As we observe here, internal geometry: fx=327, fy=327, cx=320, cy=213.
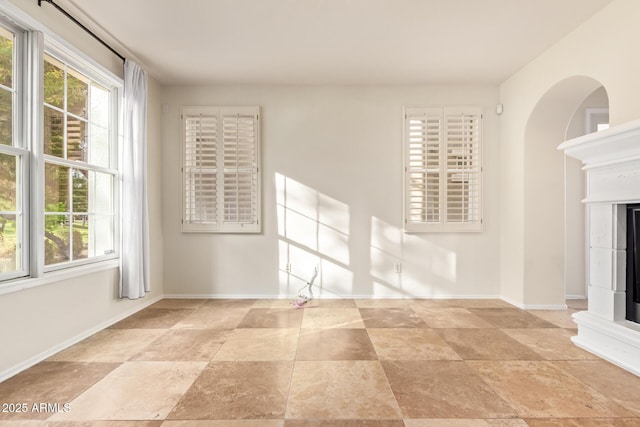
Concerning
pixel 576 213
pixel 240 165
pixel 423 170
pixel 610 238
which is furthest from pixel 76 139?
pixel 576 213

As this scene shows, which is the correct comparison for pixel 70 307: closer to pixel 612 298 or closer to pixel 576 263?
pixel 612 298

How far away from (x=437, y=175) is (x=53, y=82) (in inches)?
165

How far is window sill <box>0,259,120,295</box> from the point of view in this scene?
7.46 feet

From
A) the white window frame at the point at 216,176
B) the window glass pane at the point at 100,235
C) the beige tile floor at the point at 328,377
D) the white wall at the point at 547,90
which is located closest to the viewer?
the beige tile floor at the point at 328,377

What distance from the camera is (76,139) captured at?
3041mm

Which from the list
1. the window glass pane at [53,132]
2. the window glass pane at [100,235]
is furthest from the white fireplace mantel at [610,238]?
the window glass pane at [100,235]

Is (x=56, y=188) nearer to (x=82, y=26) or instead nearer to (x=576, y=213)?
(x=82, y=26)

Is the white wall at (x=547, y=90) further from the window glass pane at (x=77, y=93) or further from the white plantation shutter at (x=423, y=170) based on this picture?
the window glass pane at (x=77, y=93)

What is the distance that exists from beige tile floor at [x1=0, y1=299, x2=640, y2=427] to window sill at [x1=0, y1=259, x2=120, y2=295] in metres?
0.61

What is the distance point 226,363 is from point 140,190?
2.23 m

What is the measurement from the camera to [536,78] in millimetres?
3635

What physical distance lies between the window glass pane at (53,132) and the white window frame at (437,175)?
12.1 ft

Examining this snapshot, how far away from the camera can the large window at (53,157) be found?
2.39 meters

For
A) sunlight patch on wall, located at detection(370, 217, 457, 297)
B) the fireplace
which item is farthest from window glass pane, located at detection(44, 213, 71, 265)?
the fireplace
